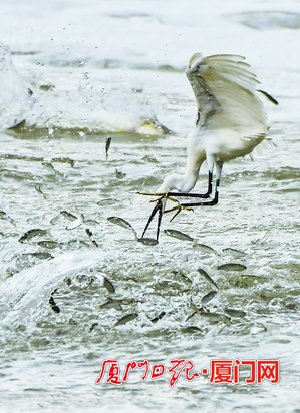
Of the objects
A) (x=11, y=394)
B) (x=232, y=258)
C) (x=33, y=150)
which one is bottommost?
(x=11, y=394)

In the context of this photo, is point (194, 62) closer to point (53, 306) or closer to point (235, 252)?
point (235, 252)

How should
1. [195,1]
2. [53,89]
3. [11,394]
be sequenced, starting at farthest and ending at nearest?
[195,1] → [53,89] → [11,394]

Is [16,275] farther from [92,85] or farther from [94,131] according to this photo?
[92,85]

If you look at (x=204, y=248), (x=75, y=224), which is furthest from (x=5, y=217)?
(x=204, y=248)

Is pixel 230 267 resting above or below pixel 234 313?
above

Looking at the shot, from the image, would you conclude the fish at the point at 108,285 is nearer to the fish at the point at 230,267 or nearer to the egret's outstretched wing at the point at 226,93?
the fish at the point at 230,267

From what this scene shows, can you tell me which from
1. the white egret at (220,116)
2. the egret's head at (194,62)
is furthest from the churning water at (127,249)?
the egret's head at (194,62)

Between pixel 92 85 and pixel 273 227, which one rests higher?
pixel 92 85

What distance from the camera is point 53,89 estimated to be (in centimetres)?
1120

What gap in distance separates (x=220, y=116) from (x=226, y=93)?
21 cm

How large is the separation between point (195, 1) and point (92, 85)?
6804 mm

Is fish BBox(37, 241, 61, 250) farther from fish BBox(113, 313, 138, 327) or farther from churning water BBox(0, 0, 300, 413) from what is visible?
fish BBox(113, 313, 138, 327)

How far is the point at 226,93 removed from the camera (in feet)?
18.2

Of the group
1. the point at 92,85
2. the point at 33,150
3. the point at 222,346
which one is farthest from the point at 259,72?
the point at 222,346
